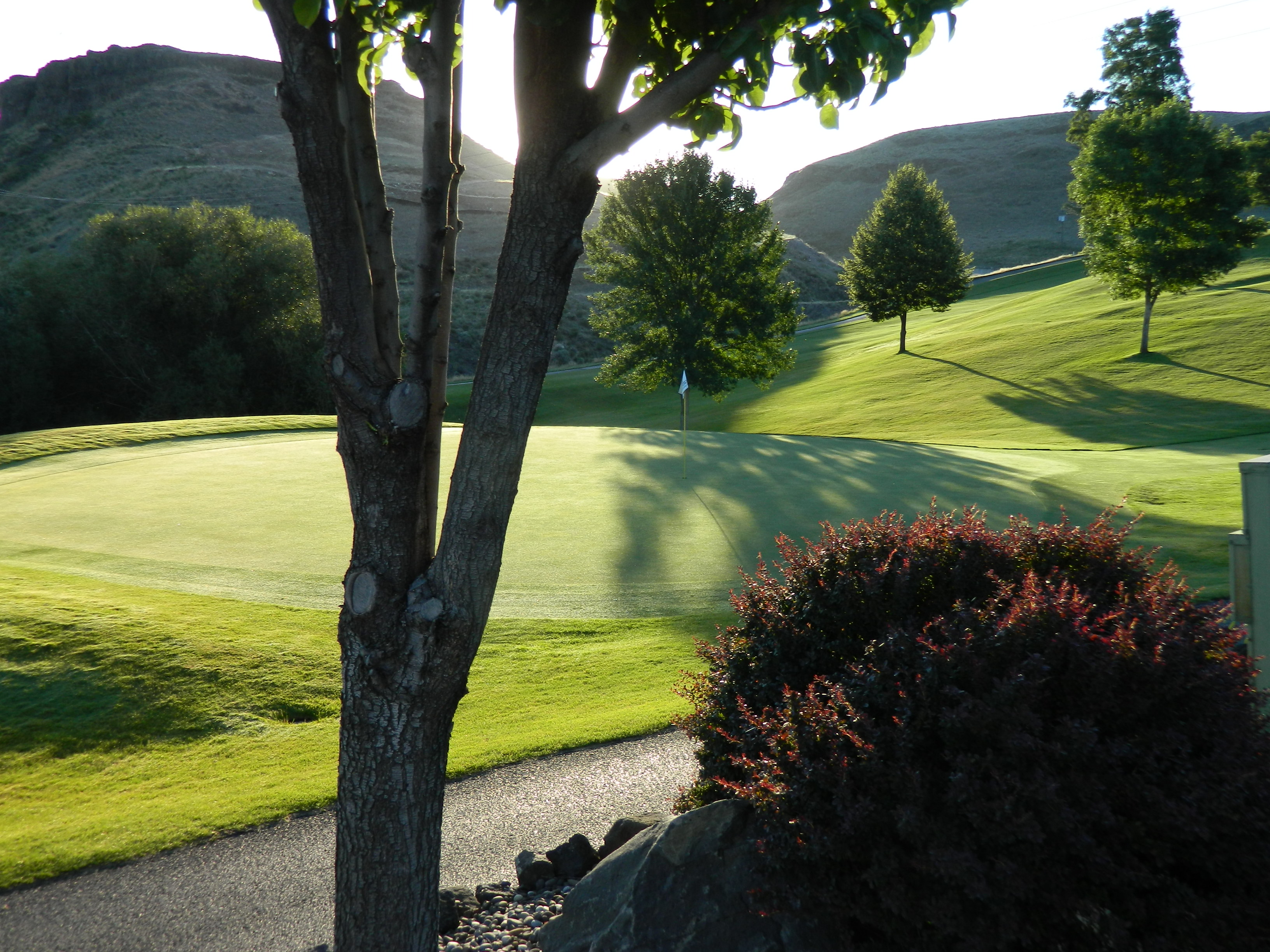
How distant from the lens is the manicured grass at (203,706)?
5.16 m

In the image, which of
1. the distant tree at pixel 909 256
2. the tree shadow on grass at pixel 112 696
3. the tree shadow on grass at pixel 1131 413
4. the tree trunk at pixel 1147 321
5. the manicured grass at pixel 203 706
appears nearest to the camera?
the manicured grass at pixel 203 706

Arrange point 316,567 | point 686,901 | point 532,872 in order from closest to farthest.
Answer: point 686,901, point 532,872, point 316,567

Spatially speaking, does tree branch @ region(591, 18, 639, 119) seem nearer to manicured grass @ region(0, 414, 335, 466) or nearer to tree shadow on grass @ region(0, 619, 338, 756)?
tree shadow on grass @ region(0, 619, 338, 756)

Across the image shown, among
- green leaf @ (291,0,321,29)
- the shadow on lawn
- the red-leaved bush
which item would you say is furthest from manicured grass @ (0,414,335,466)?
the red-leaved bush

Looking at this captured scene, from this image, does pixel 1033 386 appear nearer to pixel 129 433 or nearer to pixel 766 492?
pixel 766 492

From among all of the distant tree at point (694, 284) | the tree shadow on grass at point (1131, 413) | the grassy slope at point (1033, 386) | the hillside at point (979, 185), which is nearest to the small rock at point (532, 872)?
the grassy slope at point (1033, 386)

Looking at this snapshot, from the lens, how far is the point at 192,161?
105 meters

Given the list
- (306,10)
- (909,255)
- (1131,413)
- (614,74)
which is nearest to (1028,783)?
(614,74)

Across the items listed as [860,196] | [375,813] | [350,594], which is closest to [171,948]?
[375,813]

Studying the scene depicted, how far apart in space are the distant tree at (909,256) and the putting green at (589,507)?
1047 inches

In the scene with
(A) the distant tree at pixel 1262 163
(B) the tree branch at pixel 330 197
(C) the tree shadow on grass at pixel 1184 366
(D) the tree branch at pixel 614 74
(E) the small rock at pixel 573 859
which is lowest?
(E) the small rock at pixel 573 859

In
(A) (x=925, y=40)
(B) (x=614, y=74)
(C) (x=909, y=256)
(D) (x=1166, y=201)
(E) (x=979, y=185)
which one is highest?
(E) (x=979, y=185)

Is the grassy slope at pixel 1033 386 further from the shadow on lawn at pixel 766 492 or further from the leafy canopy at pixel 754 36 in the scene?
the leafy canopy at pixel 754 36

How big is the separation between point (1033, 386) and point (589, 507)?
26496 millimetres
